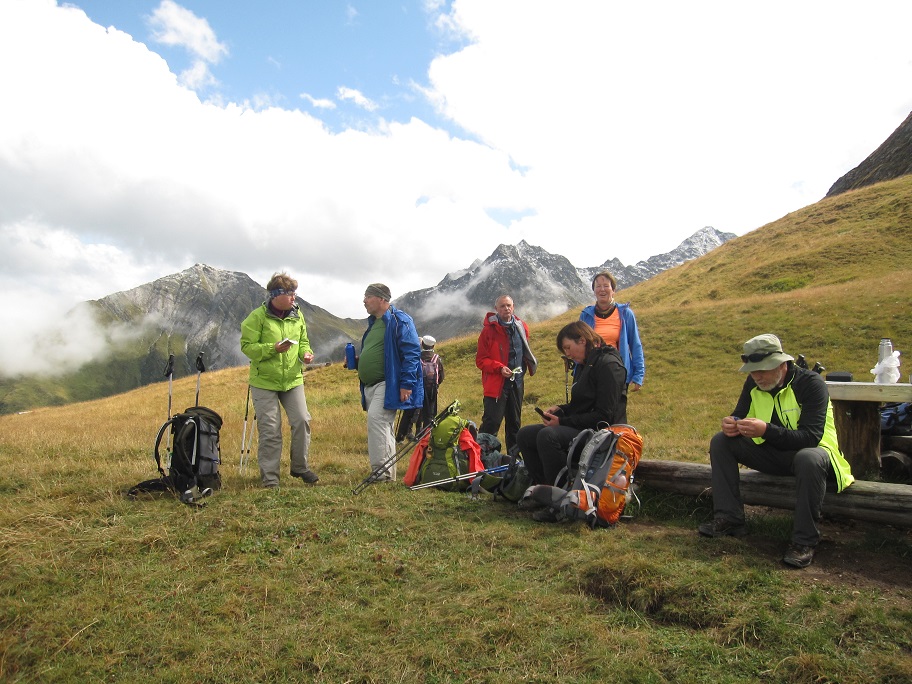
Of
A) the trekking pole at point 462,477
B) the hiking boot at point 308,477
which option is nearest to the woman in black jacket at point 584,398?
the trekking pole at point 462,477

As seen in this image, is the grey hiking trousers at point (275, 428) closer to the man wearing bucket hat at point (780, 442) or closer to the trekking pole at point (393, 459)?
the trekking pole at point (393, 459)

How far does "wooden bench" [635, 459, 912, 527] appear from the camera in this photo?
4742mm

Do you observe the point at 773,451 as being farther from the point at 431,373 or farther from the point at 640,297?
the point at 640,297

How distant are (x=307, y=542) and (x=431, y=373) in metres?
7.03

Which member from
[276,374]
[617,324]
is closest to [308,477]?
[276,374]

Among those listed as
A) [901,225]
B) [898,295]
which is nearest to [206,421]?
[898,295]

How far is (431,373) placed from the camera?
12188 mm

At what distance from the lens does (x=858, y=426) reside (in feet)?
21.6

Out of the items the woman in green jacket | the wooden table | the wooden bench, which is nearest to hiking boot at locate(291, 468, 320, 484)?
the woman in green jacket

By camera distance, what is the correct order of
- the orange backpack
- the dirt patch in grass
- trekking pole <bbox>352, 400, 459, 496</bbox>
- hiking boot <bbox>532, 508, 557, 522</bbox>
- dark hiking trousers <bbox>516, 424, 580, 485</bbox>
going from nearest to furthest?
the dirt patch in grass → the orange backpack → hiking boot <bbox>532, 508, 557, 522</bbox> → dark hiking trousers <bbox>516, 424, 580, 485</bbox> → trekking pole <bbox>352, 400, 459, 496</bbox>

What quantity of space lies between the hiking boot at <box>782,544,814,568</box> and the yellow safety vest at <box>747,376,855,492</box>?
2.37 ft

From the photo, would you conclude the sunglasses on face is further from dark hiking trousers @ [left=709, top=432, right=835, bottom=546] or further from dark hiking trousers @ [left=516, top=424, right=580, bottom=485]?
dark hiking trousers @ [left=516, top=424, right=580, bottom=485]

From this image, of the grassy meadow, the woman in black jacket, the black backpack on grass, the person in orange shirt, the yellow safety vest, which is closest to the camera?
the grassy meadow

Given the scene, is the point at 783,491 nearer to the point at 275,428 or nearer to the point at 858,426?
the point at 858,426
